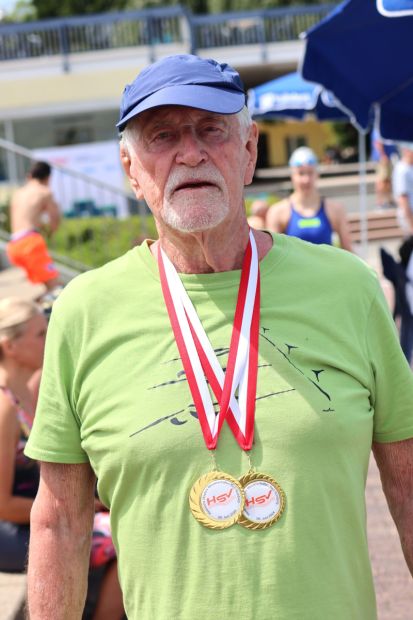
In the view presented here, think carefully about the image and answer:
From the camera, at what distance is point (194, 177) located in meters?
1.87

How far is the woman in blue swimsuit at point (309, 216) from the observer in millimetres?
7203

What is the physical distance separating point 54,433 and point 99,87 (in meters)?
24.5

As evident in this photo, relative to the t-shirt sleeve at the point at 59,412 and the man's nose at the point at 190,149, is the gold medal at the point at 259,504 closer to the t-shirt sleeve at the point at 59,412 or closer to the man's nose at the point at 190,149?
the t-shirt sleeve at the point at 59,412

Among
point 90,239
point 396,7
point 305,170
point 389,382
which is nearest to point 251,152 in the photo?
point 389,382

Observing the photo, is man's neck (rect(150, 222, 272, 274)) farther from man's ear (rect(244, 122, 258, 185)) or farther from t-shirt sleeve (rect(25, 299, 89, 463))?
t-shirt sleeve (rect(25, 299, 89, 463))

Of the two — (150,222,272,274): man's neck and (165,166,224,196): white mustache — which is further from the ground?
(165,166,224,196): white mustache

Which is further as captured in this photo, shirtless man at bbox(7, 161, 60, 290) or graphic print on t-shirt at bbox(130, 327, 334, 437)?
shirtless man at bbox(7, 161, 60, 290)

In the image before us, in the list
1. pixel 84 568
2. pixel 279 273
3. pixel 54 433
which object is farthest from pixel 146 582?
pixel 279 273

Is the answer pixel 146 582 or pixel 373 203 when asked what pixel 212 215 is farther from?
pixel 373 203

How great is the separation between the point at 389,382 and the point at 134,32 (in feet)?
84.2

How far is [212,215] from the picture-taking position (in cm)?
186

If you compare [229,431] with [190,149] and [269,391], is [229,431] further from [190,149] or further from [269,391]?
[190,149]

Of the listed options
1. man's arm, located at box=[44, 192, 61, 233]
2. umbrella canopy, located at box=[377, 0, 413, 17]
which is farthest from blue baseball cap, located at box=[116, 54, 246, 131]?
man's arm, located at box=[44, 192, 61, 233]

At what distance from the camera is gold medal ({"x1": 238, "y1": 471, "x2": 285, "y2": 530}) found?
178 cm
